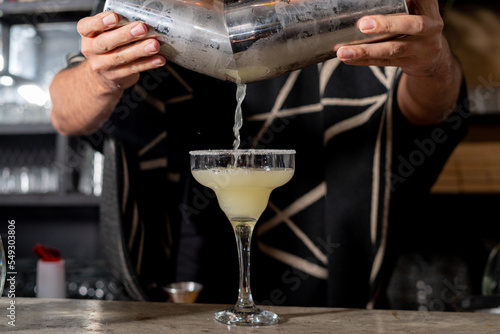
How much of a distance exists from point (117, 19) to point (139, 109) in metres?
0.50

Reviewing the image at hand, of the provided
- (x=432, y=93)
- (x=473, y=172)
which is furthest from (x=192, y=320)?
(x=473, y=172)

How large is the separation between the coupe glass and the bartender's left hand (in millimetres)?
212

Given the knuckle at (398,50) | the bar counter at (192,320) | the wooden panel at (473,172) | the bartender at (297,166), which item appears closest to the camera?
the bar counter at (192,320)

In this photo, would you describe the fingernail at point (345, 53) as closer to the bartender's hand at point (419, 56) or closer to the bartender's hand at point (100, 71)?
the bartender's hand at point (419, 56)

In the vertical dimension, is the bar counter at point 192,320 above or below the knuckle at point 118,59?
below

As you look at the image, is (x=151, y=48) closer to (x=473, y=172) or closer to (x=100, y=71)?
(x=100, y=71)

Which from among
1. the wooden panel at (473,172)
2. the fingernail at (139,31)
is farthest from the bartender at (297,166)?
the wooden panel at (473,172)

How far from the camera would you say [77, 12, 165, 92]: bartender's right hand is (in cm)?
92

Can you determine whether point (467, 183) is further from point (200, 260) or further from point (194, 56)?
point (194, 56)

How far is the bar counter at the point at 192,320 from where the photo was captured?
0.84 metres

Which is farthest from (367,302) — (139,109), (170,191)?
(139,109)

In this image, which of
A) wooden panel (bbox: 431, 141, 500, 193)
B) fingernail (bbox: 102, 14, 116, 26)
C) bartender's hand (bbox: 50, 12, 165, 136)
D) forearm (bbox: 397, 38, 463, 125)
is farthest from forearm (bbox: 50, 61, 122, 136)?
wooden panel (bbox: 431, 141, 500, 193)

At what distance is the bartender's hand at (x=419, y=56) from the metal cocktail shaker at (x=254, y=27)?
2 centimetres

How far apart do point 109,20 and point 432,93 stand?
2.52 feet
